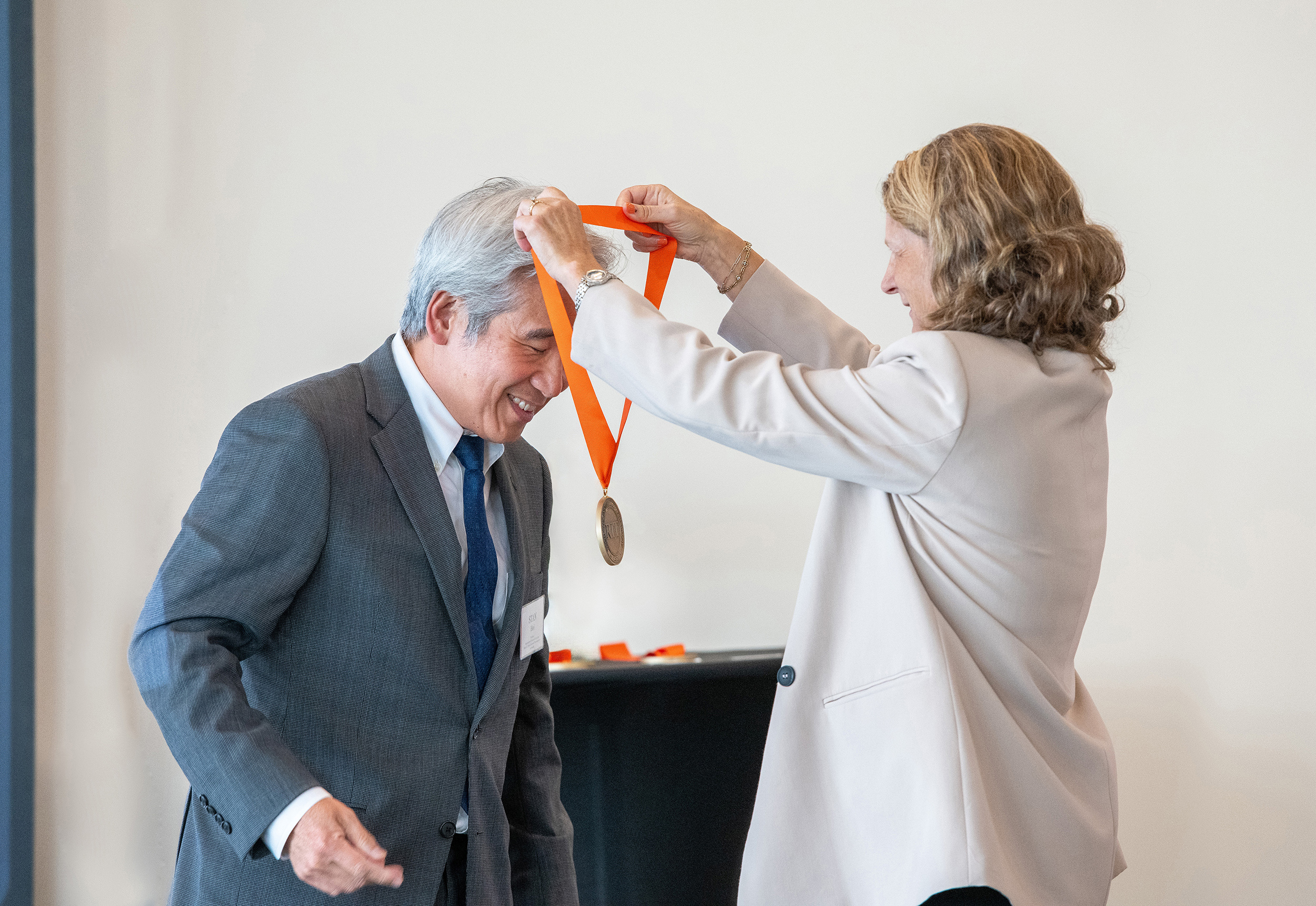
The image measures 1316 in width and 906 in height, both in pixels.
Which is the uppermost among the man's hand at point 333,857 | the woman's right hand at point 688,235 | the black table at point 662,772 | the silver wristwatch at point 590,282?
the woman's right hand at point 688,235

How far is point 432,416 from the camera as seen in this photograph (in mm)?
1589

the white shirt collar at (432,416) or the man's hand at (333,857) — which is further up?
the white shirt collar at (432,416)

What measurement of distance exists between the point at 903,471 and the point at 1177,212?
235cm

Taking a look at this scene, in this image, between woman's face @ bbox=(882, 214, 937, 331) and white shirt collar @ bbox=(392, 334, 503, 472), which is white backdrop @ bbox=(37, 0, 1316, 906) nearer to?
white shirt collar @ bbox=(392, 334, 503, 472)

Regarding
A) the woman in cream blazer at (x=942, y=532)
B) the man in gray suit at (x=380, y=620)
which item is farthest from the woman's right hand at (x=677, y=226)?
the woman in cream blazer at (x=942, y=532)

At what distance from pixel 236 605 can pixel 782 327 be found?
3.35 feet

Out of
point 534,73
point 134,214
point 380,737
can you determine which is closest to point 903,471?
point 380,737

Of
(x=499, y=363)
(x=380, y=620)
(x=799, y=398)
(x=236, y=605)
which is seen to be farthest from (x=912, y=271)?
(x=236, y=605)

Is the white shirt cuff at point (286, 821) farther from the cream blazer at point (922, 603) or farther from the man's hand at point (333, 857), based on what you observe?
the cream blazer at point (922, 603)

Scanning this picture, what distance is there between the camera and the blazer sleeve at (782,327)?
1794 mm

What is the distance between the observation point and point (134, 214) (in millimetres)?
2771

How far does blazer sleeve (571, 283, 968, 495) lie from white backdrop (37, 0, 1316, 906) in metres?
1.73

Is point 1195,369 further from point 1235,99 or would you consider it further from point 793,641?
point 793,641

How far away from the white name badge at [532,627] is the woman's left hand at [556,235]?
0.55 metres
